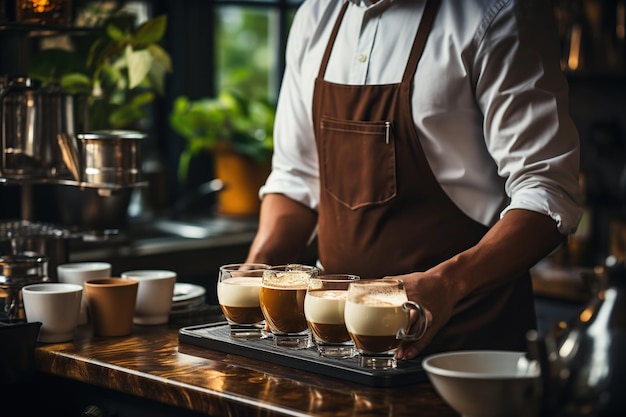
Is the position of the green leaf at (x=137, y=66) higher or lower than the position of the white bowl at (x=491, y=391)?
higher

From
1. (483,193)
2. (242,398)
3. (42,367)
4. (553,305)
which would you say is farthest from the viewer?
(553,305)

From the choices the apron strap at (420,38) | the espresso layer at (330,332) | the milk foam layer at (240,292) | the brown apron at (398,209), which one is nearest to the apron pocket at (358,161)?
the brown apron at (398,209)

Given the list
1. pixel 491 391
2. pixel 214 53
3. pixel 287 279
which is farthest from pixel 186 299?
pixel 214 53

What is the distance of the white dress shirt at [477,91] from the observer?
2.24 meters

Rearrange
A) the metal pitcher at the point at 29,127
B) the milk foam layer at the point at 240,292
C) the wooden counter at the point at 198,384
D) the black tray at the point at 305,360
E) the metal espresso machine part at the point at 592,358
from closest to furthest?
the metal espresso machine part at the point at 592,358 < the wooden counter at the point at 198,384 < the black tray at the point at 305,360 < the milk foam layer at the point at 240,292 < the metal pitcher at the point at 29,127

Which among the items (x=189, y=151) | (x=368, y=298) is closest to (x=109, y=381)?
(x=368, y=298)

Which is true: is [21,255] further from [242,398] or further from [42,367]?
[242,398]

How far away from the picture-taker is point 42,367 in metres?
2.22

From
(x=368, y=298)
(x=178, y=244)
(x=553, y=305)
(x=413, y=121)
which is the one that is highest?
(x=413, y=121)

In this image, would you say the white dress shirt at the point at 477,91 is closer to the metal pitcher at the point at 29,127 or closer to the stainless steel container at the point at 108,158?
the stainless steel container at the point at 108,158

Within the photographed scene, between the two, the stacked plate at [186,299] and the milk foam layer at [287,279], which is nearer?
the milk foam layer at [287,279]

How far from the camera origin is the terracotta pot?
470 centimetres

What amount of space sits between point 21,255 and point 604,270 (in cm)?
147

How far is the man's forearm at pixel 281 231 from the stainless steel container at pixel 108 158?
345 mm
